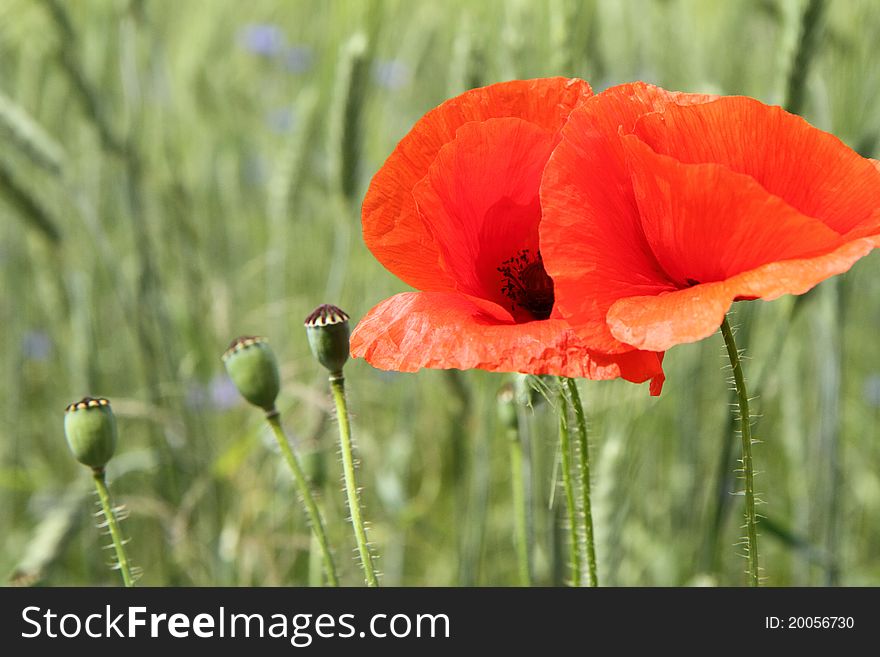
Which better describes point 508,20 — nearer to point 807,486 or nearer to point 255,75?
point 807,486

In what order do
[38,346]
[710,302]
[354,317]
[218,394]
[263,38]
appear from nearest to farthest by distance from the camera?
[710,302], [354,317], [218,394], [38,346], [263,38]

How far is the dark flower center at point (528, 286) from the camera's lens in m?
0.45

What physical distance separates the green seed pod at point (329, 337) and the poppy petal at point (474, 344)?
3cm

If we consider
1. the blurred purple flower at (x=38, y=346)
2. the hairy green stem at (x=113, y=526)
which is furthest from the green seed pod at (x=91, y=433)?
the blurred purple flower at (x=38, y=346)

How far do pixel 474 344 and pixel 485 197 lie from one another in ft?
0.32

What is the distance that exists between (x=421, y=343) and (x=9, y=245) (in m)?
1.23

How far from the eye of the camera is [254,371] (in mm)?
461

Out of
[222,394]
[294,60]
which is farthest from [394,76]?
[294,60]

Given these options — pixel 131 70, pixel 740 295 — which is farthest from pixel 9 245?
Answer: pixel 740 295

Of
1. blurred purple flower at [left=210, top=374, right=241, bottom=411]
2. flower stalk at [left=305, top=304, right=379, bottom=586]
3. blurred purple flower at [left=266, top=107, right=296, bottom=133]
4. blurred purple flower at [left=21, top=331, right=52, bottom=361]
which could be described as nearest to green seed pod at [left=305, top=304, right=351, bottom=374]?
flower stalk at [left=305, top=304, right=379, bottom=586]

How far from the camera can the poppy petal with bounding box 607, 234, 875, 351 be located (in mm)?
332

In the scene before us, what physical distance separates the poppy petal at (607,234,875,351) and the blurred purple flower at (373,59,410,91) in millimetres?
828

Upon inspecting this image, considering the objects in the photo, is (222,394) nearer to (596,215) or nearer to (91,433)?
(91,433)

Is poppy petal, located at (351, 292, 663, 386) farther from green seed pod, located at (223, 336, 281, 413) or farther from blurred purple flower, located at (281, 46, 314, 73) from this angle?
blurred purple flower, located at (281, 46, 314, 73)
